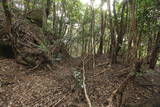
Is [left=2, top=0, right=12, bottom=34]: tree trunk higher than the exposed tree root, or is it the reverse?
[left=2, top=0, right=12, bottom=34]: tree trunk

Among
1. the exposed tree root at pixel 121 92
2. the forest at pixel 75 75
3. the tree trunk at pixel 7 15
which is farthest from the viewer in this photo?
the tree trunk at pixel 7 15

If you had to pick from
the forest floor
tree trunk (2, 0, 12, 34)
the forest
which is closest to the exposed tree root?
the forest

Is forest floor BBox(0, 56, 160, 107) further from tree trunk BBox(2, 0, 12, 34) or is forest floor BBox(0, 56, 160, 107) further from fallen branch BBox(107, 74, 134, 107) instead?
tree trunk BBox(2, 0, 12, 34)

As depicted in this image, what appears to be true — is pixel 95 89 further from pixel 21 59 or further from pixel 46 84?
pixel 21 59

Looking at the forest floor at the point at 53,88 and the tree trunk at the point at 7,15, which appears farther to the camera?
the tree trunk at the point at 7,15

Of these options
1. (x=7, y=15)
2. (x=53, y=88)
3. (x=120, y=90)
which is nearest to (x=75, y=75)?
(x=53, y=88)

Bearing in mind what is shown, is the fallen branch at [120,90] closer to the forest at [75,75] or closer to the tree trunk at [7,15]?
the forest at [75,75]

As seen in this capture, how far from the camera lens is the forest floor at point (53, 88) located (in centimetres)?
432

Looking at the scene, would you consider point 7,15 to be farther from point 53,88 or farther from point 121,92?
point 121,92

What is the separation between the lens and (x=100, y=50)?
11.9m

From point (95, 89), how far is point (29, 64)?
3282mm

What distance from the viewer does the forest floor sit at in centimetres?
432

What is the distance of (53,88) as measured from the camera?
17.2 ft

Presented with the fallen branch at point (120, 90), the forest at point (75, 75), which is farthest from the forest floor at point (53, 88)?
the fallen branch at point (120, 90)
